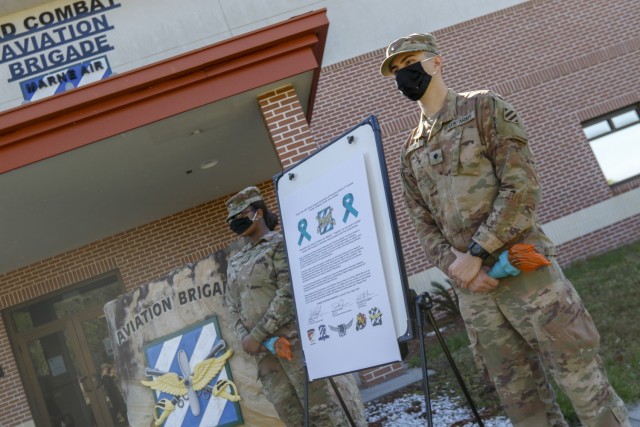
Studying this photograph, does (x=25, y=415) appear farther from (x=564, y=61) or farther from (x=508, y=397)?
(x=564, y=61)

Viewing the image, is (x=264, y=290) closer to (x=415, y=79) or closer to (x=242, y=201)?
(x=242, y=201)

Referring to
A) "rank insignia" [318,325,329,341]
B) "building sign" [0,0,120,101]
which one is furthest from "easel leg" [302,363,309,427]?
"building sign" [0,0,120,101]

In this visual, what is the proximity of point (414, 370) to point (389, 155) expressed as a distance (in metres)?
5.67

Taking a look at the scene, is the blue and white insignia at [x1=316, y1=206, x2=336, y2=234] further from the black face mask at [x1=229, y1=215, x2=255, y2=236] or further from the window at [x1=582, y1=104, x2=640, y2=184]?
the window at [x1=582, y1=104, x2=640, y2=184]

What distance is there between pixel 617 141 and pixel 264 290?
1182cm

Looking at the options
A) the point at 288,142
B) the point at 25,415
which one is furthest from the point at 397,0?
the point at 25,415

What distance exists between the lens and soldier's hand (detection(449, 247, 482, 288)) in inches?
130

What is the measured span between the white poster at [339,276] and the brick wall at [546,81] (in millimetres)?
9166

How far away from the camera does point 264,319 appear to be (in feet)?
15.0

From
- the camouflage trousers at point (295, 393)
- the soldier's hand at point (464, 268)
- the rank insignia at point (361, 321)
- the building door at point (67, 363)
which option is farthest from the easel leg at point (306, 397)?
the building door at point (67, 363)

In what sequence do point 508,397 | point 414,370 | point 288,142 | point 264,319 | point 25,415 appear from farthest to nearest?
point 25,415 < point 414,370 < point 288,142 < point 264,319 < point 508,397

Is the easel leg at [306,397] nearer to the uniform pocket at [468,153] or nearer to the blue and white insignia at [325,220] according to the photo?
the blue and white insignia at [325,220]

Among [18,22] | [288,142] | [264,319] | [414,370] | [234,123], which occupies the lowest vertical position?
[414,370]

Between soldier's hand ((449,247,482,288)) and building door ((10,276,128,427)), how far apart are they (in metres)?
9.90
